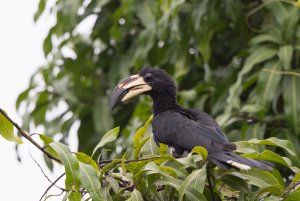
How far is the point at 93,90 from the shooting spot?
7.66m

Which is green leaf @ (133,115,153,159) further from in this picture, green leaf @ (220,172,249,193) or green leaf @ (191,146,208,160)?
green leaf @ (220,172,249,193)

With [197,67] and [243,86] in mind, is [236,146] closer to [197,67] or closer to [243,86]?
[243,86]

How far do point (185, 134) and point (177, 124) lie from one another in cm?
19

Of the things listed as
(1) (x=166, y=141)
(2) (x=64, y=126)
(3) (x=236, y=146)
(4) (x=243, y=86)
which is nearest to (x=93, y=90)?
(2) (x=64, y=126)

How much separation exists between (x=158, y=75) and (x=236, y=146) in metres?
1.47

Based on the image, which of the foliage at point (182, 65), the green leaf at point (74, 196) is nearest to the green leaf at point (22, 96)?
the foliage at point (182, 65)

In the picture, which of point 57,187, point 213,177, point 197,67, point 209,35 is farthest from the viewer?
point 197,67

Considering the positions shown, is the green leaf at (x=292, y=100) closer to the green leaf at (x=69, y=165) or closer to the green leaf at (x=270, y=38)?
the green leaf at (x=270, y=38)

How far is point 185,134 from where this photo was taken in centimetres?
477

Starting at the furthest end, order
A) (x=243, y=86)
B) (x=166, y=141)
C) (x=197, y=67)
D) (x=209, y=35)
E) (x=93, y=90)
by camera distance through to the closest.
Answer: (x=93, y=90) < (x=197, y=67) < (x=209, y=35) < (x=243, y=86) < (x=166, y=141)

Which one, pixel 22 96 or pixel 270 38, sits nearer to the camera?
pixel 270 38

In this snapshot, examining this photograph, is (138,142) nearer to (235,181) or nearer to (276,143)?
(235,181)

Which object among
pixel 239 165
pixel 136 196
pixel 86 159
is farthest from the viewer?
pixel 239 165

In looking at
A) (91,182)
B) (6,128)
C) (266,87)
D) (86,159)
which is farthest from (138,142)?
(266,87)
